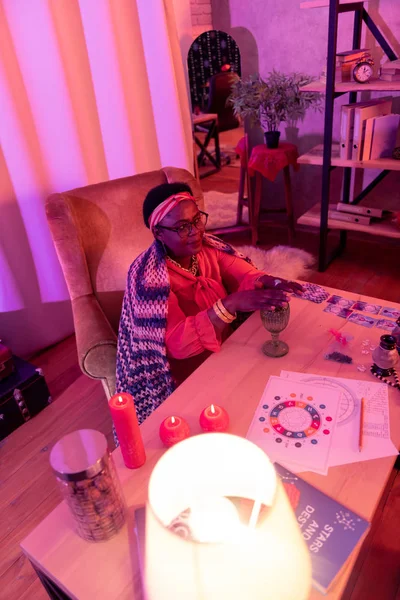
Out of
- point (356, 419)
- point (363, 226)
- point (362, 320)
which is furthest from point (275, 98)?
point (356, 419)

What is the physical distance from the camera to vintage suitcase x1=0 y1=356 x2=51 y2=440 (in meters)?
Result: 1.88

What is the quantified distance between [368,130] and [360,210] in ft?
1.53

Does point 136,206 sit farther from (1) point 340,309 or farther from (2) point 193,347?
(1) point 340,309

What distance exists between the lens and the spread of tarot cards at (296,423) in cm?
96

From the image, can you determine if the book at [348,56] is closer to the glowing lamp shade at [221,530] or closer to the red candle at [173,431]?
the red candle at [173,431]

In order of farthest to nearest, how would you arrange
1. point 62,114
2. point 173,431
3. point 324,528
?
point 62,114 → point 173,431 → point 324,528

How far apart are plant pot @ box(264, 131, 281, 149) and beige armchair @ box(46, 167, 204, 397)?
1269 mm

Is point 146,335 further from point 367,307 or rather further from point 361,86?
point 361,86

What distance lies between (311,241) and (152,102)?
5.14 ft

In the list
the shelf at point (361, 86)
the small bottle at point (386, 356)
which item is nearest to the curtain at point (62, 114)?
the shelf at point (361, 86)

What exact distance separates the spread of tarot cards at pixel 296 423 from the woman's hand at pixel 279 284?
318 millimetres

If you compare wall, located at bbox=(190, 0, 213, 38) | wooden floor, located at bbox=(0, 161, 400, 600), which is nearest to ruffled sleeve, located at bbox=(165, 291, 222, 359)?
wooden floor, located at bbox=(0, 161, 400, 600)

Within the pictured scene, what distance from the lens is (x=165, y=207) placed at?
136 centimetres

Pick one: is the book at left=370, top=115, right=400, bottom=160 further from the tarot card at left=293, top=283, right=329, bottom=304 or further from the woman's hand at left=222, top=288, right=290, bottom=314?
the woman's hand at left=222, top=288, right=290, bottom=314
